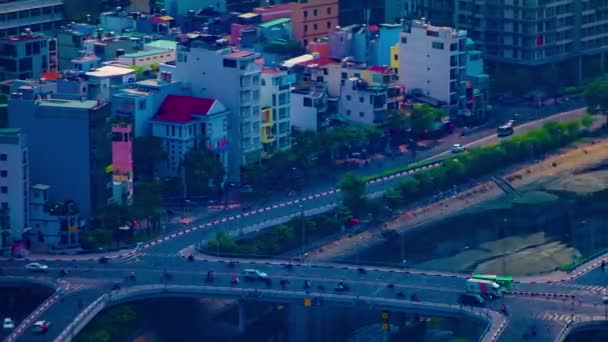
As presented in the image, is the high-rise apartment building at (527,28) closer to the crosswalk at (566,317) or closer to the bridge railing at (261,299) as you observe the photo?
the bridge railing at (261,299)

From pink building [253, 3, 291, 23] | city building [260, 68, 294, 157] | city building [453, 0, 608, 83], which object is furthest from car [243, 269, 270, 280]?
city building [453, 0, 608, 83]

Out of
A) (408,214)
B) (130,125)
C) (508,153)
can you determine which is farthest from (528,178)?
(130,125)

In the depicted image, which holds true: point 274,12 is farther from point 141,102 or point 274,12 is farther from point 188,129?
point 188,129

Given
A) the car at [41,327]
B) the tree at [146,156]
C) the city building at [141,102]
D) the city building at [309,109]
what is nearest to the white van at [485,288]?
the car at [41,327]

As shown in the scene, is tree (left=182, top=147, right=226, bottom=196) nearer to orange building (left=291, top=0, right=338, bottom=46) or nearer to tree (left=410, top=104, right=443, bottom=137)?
tree (left=410, top=104, right=443, bottom=137)

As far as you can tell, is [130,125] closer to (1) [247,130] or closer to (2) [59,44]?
(1) [247,130]

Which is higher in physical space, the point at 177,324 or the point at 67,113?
the point at 67,113

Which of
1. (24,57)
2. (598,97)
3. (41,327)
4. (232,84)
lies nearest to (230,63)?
(232,84)
